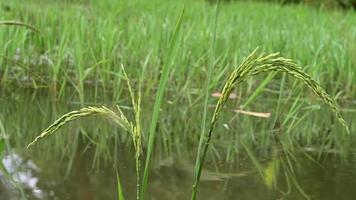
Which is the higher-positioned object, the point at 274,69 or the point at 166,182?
the point at 274,69

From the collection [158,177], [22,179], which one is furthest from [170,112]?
[22,179]

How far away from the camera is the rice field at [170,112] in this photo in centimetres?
88

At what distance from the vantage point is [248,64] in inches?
28.4

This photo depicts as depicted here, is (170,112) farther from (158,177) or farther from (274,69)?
(274,69)

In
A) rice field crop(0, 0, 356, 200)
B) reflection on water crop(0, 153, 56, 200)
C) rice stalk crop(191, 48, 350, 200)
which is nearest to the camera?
rice stalk crop(191, 48, 350, 200)

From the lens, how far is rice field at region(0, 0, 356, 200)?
0.88 metres

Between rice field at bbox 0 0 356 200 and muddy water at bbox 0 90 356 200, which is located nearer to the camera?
rice field at bbox 0 0 356 200

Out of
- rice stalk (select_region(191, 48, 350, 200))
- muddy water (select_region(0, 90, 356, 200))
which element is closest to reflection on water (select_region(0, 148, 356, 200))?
muddy water (select_region(0, 90, 356, 200))

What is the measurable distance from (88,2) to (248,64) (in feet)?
14.9

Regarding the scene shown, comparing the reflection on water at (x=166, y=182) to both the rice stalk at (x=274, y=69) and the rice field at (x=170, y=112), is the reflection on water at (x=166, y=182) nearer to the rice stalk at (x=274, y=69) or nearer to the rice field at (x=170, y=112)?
the rice field at (x=170, y=112)

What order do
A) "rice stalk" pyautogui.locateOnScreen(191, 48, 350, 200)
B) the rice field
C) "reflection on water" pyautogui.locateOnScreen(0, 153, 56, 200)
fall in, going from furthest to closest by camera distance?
1. "reflection on water" pyautogui.locateOnScreen(0, 153, 56, 200)
2. the rice field
3. "rice stalk" pyautogui.locateOnScreen(191, 48, 350, 200)

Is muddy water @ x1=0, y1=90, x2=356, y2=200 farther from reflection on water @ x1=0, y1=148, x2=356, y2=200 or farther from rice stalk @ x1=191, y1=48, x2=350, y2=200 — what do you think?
rice stalk @ x1=191, y1=48, x2=350, y2=200

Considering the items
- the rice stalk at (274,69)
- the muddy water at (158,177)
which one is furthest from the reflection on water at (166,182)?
the rice stalk at (274,69)

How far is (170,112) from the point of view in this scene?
221cm
